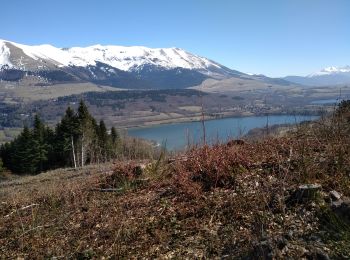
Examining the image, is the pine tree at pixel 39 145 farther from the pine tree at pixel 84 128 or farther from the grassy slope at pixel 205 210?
the grassy slope at pixel 205 210

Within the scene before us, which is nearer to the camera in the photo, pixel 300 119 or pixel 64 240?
pixel 64 240

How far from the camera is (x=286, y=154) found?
7.60 meters

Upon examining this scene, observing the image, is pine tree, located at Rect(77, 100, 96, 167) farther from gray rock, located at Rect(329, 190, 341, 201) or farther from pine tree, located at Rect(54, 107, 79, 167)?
gray rock, located at Rect(329, 190, 341, 201)

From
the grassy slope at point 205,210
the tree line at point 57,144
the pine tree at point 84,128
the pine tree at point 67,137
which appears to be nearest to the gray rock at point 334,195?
the grassy slope at point 205,210

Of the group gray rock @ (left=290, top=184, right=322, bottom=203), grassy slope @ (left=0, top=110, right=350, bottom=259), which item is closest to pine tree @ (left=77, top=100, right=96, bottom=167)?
grassy slope @ (left=0, top=110, right=350, bottom=259)

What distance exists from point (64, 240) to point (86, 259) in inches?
33.7

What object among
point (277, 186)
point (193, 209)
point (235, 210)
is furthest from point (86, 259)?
point (277, 186)

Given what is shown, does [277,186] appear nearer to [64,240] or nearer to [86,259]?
[86,259]

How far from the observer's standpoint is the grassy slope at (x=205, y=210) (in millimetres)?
4969

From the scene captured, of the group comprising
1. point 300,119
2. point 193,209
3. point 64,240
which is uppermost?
point 300,119

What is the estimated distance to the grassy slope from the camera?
4969mm

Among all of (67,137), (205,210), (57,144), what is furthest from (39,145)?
(205,210)

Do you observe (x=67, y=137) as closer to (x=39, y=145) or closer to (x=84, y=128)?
(x=84, y=128)

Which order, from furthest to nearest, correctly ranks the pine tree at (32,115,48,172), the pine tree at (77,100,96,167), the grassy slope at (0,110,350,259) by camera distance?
the pine tree at (32,115,48,172), the pine tree at (77,100,96,167), the grassy slope at (0,110,350,259)
